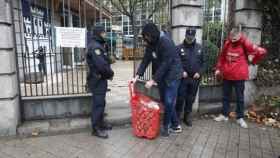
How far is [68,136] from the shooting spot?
425 cm

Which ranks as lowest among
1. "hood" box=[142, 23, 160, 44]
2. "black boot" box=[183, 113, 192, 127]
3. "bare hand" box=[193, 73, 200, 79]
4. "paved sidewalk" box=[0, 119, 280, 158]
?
"paved sidewalk" box=[0, 119, 280, 158]

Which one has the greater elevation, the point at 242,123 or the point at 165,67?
the point at 165,67

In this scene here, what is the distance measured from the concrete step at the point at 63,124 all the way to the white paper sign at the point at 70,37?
53.9 inches

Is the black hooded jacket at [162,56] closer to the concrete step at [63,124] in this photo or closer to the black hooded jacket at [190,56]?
the black hooded jacket at [190,56]

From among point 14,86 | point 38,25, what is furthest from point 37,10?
point 14,86

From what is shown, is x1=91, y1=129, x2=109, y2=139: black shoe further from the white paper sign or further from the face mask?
the face mask

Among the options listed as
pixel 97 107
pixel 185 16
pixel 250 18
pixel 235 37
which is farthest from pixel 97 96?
pixel 250 18

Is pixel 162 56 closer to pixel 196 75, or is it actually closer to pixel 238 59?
pixel 196 75

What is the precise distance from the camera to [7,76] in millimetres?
4004

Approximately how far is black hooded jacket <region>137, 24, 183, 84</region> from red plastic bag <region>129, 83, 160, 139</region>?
388 millimetres

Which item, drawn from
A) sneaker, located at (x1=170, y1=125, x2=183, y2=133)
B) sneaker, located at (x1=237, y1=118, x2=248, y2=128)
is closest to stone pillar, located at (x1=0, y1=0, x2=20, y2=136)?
sneaker, located at (x1=170, y1=125, x2=183, y2=133)

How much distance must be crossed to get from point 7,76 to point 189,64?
3.03 meters

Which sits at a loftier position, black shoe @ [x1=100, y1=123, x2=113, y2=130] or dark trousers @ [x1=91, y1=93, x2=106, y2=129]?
dark trousers @ [x1=91, y1=93, x2=106, y2=129]

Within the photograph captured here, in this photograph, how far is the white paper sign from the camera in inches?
174
